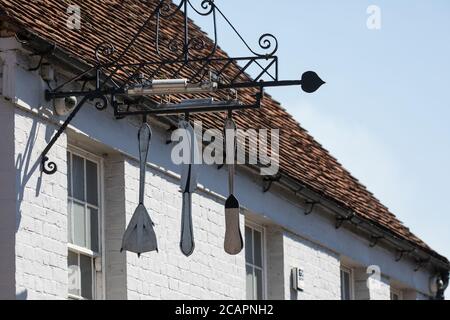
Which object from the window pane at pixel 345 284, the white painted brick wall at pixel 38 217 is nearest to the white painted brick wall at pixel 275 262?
the window pane at pixel 345 284

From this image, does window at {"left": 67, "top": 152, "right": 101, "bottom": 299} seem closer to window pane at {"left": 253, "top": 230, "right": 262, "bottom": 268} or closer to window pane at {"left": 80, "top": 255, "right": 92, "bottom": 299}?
window pane at {"left": 80, "top": 255, "right": 92, "bottom": 299}

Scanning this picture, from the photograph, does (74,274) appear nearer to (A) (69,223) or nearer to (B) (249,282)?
(A) (69,223)


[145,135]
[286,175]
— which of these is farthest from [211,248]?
[145,135]

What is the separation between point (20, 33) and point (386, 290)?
10025 mm

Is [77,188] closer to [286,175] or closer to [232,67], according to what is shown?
[286,175]

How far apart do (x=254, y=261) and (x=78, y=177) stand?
14.3 feet

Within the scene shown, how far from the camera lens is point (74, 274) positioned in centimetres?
1806

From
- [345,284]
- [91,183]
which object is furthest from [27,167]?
[345,284]

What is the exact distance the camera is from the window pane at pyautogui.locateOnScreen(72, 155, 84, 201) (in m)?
18.2

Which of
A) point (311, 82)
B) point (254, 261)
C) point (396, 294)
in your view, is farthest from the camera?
point (396, 294)

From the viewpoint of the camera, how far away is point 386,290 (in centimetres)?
2581

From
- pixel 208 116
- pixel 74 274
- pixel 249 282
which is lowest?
pixel 74 274

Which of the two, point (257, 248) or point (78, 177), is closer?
point (78, 177)

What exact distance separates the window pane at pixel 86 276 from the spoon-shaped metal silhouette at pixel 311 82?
9.77 ft
